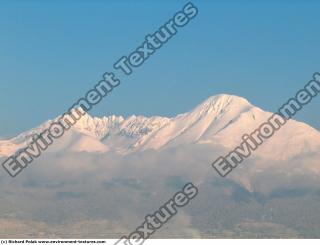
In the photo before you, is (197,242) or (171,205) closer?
(197,242)

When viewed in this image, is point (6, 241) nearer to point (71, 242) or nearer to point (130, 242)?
point (71, 242)

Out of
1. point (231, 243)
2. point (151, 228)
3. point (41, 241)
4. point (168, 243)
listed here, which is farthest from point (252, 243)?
point (41, 241)

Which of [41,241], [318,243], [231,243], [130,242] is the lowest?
[318,243]

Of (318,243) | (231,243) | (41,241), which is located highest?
(41,241)

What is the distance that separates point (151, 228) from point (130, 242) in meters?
7.01

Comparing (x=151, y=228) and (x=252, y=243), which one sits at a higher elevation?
(x=151, y=228)

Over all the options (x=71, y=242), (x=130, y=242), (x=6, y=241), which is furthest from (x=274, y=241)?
(x=6, y=241)

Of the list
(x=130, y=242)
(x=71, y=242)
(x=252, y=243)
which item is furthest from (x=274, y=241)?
(x=71, y=242)

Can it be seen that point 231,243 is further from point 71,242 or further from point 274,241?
point 71,242

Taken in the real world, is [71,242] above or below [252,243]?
above

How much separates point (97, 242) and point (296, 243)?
40.3 ft

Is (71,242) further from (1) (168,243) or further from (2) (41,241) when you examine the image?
(1) (168,243)

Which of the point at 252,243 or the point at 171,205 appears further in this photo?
the point at 171,205

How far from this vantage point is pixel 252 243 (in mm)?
47906
